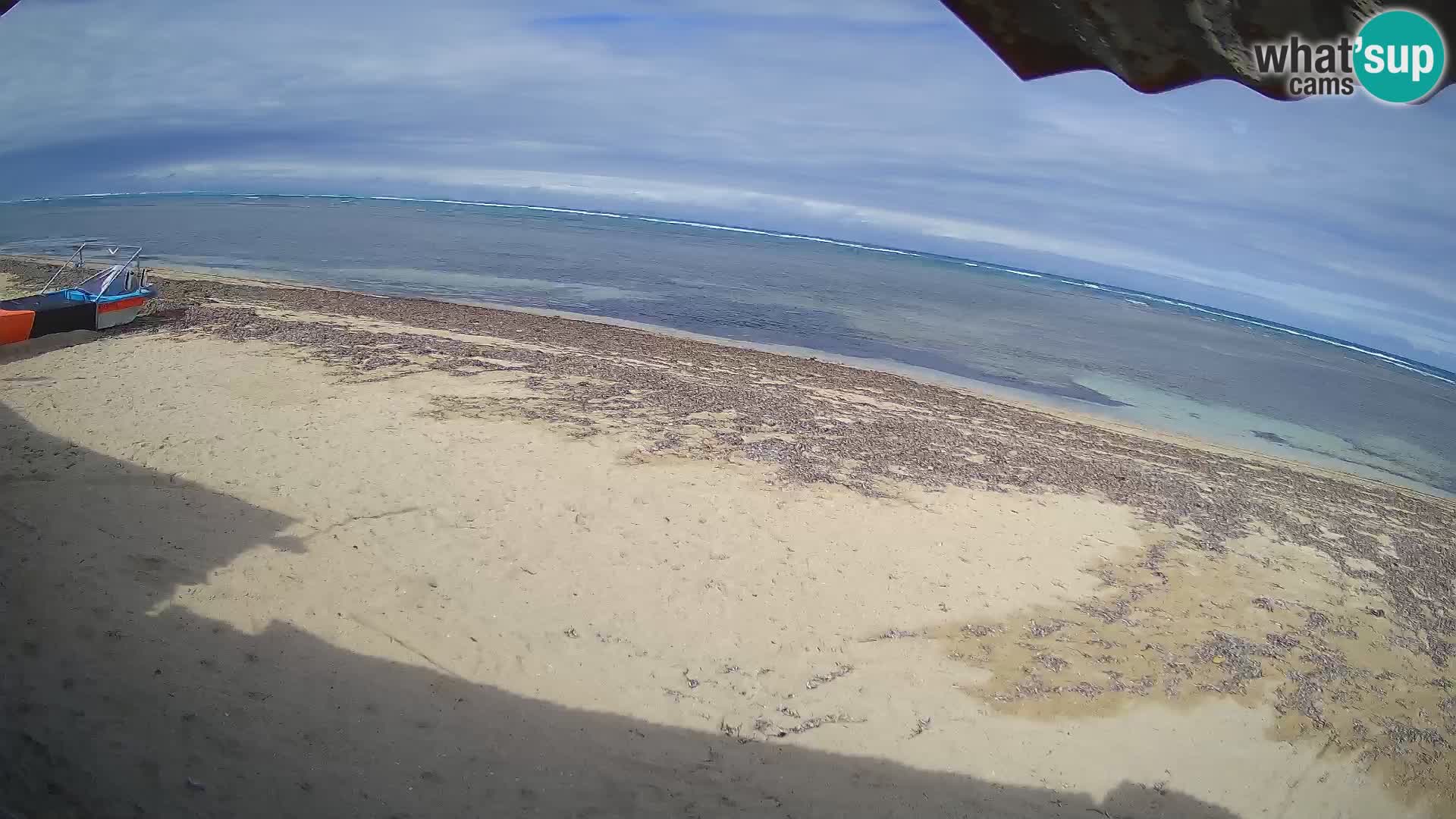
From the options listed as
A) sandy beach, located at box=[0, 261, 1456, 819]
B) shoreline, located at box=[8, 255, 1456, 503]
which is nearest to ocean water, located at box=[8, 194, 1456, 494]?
shoreline, located at box=[8, 255, 1456, 503]

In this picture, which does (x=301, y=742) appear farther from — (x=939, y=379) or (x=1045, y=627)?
(x=939, y=379)

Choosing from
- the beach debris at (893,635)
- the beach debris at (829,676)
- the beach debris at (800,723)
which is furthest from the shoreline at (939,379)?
the beach debris at (800,723)

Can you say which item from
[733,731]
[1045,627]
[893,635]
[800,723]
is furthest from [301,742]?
[1045,627]

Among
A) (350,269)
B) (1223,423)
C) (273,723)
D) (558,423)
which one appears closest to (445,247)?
(350,269)

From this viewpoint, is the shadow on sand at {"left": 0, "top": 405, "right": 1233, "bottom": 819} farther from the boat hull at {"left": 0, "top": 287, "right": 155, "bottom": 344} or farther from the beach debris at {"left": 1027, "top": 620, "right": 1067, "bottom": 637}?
the boat hull at {"left": 0, "top": 287, "right": 155, "bottom": 344}

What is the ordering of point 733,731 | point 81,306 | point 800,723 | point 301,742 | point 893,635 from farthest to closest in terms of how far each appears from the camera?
point 81,306
point 893,635
point 800,723
point 733,731
point 301,742

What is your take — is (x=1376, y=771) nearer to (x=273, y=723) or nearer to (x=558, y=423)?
(x=273, y=723)
